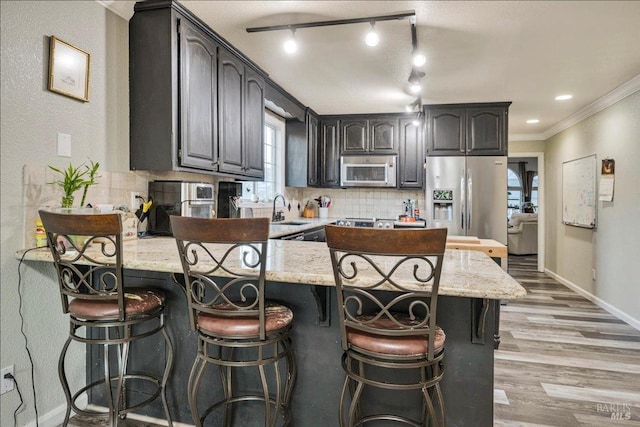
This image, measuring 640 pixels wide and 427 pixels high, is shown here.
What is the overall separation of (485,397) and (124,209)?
A: 205 centimetres

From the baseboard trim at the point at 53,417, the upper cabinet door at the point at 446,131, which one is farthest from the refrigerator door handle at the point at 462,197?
the baseboard trim at the point at 53,417

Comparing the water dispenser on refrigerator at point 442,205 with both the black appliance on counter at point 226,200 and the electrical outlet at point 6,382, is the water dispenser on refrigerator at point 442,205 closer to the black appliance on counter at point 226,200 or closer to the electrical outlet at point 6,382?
the black appliance on counter at point 226,200

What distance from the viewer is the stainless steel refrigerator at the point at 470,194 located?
4.44 m

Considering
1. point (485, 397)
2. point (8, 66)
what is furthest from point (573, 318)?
point (8, 66)

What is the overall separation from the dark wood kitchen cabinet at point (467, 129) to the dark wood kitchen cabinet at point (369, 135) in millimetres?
541

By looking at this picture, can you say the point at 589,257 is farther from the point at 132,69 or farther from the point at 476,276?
the point at 132,69

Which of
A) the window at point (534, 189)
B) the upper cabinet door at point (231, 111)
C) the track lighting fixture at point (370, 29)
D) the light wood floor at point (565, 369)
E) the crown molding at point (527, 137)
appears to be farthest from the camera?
the window at point (534, 189)

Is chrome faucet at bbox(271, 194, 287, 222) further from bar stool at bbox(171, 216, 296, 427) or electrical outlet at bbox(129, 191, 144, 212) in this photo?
bar stool at bbox(171, 216, 296, 427)

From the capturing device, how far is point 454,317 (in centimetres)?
151

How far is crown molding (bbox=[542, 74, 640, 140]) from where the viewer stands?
3555mm

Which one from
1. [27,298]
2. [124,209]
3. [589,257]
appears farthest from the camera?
[589,257]

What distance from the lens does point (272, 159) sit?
4648 mm

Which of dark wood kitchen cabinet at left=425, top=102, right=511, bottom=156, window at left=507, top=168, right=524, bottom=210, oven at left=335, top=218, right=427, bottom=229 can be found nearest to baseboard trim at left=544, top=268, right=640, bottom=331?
dark wood kitchen cabinet at left=425, top=102, right=511, bottom=156

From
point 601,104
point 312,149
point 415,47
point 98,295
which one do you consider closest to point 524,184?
point 601,104
